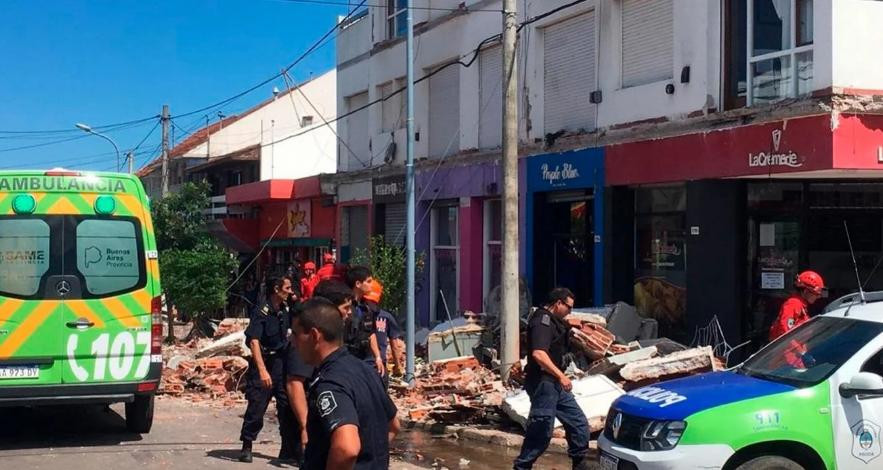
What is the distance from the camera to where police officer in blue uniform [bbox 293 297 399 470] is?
3621mm

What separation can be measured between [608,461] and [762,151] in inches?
251

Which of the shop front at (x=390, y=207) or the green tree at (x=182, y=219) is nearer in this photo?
the shop front at (x=390, y=207)

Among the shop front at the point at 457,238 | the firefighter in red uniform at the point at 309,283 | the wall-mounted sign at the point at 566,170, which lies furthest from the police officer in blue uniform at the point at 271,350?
the shop front at the point at 457,238

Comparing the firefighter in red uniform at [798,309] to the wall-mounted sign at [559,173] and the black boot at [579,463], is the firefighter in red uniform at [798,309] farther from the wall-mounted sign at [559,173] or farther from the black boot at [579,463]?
the wall-mounted sign at [559,173]

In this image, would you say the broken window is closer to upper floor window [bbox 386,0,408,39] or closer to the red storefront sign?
the red storefront sign

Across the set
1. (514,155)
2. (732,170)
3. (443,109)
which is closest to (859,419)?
(732,170)

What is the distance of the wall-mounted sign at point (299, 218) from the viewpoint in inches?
1098

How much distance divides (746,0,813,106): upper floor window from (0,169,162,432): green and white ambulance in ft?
25.3

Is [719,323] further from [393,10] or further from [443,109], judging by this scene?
[393,10]

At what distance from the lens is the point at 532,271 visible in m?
17.0

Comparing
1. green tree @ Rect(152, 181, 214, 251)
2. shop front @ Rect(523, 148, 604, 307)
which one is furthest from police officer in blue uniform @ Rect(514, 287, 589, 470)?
green tree @ Rect(152, 181, 214, 251)

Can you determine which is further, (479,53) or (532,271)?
(479,53)

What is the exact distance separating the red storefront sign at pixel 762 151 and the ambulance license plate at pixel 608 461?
18.8ft

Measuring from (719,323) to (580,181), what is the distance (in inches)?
143
